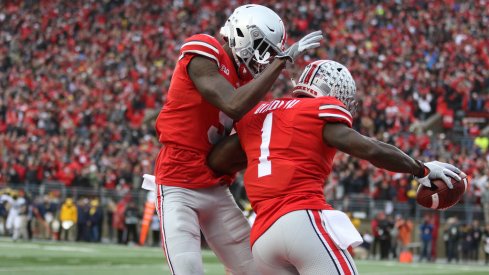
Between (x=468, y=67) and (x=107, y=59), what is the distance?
34.8ft

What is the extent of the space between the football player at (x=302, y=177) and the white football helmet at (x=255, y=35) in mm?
484

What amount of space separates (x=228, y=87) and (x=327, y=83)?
478 mm

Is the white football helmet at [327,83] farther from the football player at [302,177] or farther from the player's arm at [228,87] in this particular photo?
the player's arm at [228,87]

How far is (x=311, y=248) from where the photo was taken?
4.39 m

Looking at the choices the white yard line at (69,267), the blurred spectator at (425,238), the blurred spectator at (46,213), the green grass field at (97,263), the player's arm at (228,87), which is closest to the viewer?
the player's arm at (228,87)

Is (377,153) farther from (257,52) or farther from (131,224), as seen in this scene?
(131,224)

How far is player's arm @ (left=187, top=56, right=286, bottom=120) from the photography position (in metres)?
4.72

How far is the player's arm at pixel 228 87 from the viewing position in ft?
15.5

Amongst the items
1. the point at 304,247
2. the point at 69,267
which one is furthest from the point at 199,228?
the point at 69,267

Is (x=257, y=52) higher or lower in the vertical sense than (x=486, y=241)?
higher

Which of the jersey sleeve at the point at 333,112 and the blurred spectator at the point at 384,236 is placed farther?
the blurred spectator at the point at 384,236

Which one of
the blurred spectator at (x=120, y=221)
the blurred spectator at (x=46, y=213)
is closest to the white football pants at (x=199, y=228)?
the blurred spectator at (x=120, y=221)

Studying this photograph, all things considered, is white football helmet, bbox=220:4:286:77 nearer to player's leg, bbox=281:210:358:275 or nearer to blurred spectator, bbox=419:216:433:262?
player's leg, bbox=281:210:358:275

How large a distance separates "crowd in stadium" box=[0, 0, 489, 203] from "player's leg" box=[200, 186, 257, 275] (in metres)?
15.0
